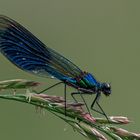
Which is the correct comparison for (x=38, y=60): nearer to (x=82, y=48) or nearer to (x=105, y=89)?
(x=105, y=89)

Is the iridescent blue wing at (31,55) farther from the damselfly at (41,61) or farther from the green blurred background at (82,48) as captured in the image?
the green blurred background at (82,48)

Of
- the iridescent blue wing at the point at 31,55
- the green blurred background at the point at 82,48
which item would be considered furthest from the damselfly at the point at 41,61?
the green blurred background at the point at 82,48

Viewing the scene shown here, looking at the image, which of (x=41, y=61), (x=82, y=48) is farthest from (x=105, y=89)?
(x=82, y=48)

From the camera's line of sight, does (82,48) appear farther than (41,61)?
Yes

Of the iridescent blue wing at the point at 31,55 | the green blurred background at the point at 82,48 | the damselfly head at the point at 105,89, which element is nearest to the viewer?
the iridescent blue wing at the point at 31,55

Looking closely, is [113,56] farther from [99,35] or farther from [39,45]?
[39,45]

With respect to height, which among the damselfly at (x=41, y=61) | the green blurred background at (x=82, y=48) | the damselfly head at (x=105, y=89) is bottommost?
the damselfly head at (x=105, y=89)
